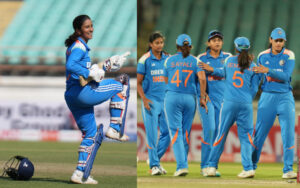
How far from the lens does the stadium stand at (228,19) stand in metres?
26.8

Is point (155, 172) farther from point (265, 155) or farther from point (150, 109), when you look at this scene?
point (265, 155)

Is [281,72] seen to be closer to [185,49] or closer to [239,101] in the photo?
[239,101]

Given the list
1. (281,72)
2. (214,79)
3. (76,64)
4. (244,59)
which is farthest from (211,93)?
(76,64)

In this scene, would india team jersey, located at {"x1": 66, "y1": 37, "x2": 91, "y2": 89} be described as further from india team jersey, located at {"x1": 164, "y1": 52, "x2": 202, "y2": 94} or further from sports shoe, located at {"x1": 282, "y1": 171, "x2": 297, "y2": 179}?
sports shoe, located at {"x1": 282, "y1": 171, "x2": 297, "y2": 179}

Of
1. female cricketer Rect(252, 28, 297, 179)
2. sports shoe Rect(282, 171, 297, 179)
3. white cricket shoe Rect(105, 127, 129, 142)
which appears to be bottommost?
sports shoe Rect(282, 171, 297, 179)

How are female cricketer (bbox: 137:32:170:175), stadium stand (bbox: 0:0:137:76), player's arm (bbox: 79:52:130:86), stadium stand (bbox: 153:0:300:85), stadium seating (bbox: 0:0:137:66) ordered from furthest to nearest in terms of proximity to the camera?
1. stadium seating (bbox: 0:0:137:66)
2. stadium stand (bbox: 0:0:137:76)
3. stadium stand (bbox: 153:0:300:85)
4. female cricketer (bbox: 137:32:170:175)
5. player's arm (bbox: 79:52:130:86)

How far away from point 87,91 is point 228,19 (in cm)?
2224

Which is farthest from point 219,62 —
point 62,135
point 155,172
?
point 62,135

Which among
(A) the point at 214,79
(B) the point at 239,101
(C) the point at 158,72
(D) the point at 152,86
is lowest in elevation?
(B) the point at 239,101

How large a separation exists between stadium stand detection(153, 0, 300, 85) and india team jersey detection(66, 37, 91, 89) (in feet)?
62.6

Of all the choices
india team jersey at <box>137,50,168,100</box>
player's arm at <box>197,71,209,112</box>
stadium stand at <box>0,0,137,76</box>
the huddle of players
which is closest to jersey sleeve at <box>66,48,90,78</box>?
the huddle of players

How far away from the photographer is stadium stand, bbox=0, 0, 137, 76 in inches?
1125

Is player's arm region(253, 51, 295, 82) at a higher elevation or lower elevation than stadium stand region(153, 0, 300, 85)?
lower

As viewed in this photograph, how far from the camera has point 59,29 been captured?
3169cm
